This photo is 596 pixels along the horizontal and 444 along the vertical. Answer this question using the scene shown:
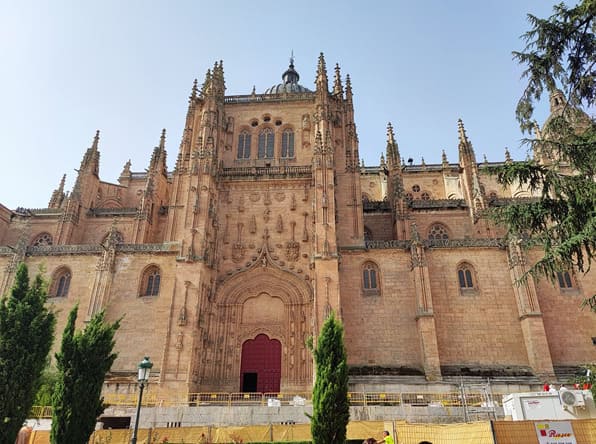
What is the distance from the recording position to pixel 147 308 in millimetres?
25656

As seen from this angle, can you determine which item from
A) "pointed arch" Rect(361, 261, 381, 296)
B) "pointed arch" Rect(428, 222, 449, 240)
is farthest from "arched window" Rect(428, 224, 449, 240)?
"pointed arch" Rect(361, 261, 381, 296)

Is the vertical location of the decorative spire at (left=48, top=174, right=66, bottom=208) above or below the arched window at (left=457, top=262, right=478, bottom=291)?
above

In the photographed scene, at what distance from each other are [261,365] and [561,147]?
62.2 feet

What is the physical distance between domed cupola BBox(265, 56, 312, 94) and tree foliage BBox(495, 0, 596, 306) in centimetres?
2332

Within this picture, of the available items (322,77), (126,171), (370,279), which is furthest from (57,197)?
(370,279)

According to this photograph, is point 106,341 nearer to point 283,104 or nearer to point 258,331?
point 258,331

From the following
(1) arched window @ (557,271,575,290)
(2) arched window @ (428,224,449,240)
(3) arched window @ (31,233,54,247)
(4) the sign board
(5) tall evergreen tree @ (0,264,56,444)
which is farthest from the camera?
(3) arched window @ (31,233,54,247)

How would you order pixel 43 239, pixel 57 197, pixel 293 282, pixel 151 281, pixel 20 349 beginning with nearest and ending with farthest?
pixel 20 349, pixel 293 282, pixel 151 281, pixel 43 239, pixel 57 197

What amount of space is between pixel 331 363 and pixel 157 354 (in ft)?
46.1

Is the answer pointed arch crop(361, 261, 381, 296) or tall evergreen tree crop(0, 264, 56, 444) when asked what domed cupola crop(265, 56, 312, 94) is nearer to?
pointed arch crop(361, 261, 381, 296)

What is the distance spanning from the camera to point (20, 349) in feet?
48.1

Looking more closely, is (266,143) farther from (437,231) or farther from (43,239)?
(43,239)

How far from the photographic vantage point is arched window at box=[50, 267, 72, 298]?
88.7 ft

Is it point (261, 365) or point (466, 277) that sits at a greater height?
point (466, 277)
